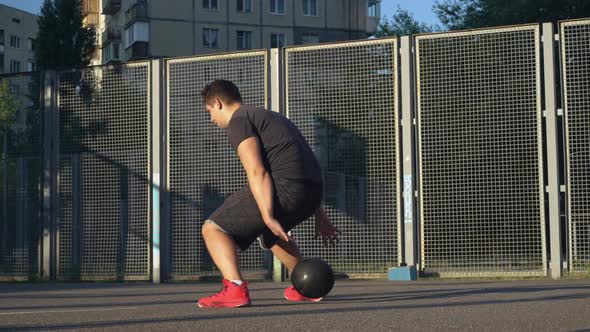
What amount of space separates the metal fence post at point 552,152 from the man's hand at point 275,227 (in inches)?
236

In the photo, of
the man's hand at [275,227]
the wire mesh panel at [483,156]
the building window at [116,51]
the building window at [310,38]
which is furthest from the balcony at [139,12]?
the man's hand at [275,227]

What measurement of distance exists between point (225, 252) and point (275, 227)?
1.51 ft

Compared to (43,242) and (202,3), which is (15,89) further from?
(202,3)

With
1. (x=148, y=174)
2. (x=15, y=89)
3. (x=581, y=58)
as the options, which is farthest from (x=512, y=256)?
(x=15, y=89)

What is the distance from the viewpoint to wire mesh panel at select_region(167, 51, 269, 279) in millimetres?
12906

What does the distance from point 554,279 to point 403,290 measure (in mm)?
2994

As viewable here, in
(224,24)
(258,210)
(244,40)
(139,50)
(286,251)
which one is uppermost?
(224,24)

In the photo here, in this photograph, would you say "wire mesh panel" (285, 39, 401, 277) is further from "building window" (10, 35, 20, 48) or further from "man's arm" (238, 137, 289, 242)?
"building window" (10, 35, 20, 48)

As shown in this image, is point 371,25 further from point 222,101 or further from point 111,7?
point 222,101

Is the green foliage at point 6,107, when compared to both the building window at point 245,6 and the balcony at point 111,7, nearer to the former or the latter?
the building window at point 245,6

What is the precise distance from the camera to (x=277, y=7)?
60938 millimetres

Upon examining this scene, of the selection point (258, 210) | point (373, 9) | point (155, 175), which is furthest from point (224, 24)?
point (258, 210)

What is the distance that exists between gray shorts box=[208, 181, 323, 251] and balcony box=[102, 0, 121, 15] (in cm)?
5836

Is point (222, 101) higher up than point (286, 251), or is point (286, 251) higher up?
point (222, 101)
